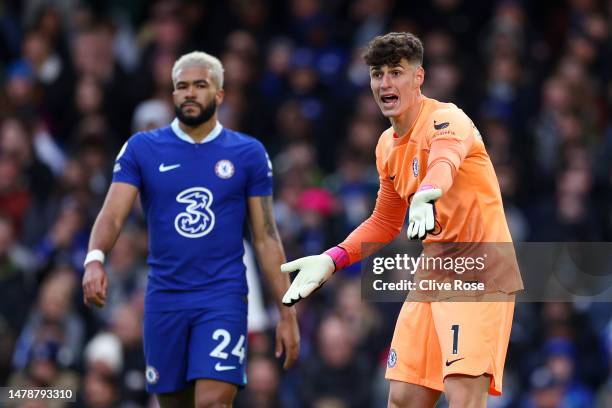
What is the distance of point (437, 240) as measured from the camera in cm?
745

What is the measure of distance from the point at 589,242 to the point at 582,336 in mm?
947

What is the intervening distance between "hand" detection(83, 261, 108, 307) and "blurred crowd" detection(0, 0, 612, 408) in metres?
3.29

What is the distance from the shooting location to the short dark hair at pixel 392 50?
7332 millimetres

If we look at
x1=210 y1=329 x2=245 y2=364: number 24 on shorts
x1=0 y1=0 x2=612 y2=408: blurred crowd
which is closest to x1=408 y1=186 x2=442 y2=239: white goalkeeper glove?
x1=210 y1=329 x2=245 y2=364: number 24 on shorts

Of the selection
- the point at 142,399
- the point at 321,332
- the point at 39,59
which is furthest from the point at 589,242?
the point at 39,59

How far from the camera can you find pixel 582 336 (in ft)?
39.0

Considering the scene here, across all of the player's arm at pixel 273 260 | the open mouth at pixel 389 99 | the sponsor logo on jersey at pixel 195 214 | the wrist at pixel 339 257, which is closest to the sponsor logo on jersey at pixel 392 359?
the wrist at pixel 339 257

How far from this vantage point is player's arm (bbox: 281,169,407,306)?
7.37 meters

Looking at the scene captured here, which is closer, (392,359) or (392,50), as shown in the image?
(392,50)

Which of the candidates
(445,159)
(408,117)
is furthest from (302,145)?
(445,159)

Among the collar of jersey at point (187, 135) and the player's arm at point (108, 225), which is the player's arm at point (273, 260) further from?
the player's arm at point (108, 225)

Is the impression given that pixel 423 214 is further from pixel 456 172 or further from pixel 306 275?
pixel 306 275

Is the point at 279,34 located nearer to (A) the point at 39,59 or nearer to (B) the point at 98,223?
(A) the point at 39,59

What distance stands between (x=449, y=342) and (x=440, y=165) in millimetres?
1000
